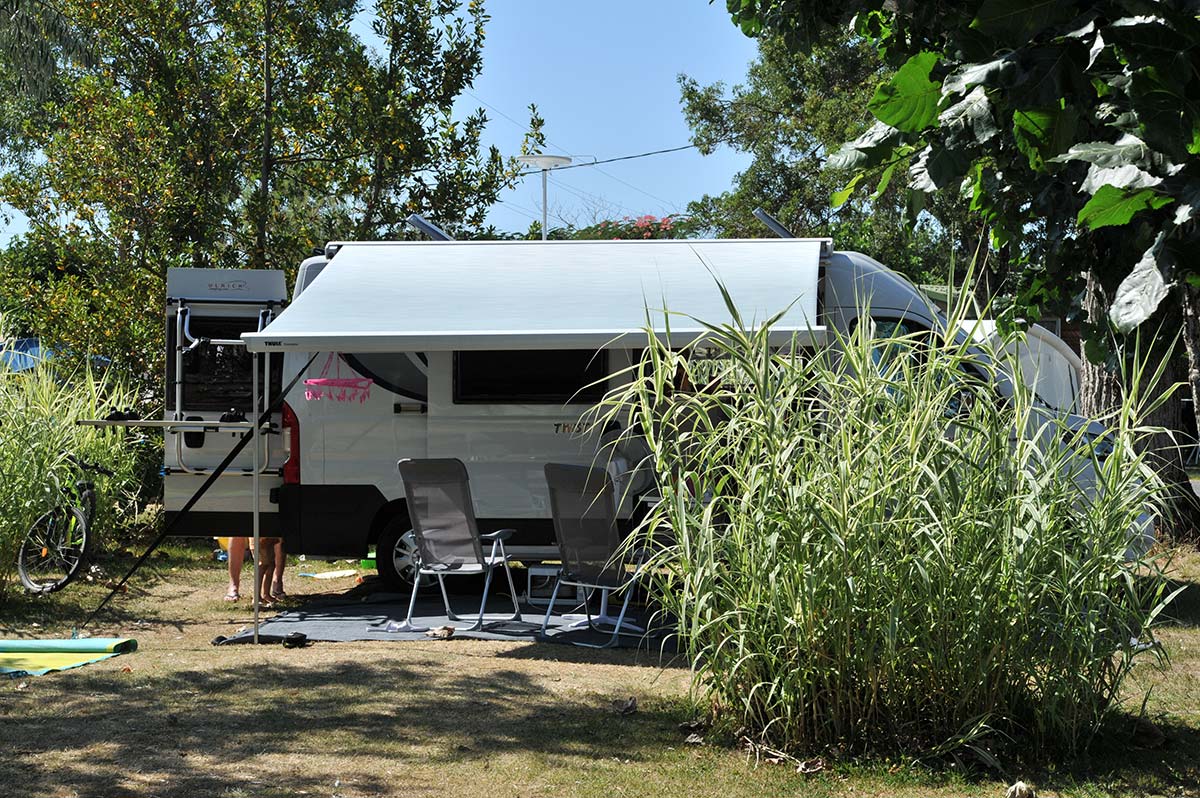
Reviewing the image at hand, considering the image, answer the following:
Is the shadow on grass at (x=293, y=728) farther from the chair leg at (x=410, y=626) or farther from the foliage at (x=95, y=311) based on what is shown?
the foliage at (x=95, y=311)

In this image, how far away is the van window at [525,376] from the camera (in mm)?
9266

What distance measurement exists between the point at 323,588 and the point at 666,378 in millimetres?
5860

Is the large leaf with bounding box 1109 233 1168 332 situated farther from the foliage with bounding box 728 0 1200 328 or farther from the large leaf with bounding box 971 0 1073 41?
the large leaf with bounding box 971 0 1073 41

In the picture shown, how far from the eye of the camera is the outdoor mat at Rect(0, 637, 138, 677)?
697 cm

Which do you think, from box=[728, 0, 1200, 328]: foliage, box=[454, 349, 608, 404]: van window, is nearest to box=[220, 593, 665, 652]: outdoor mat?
box=[454, 349, 608, 404]: van window

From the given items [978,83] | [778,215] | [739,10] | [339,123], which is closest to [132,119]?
[339,123]

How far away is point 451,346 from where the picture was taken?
7.91 m

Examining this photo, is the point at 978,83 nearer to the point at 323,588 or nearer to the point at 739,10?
the point at 739,10

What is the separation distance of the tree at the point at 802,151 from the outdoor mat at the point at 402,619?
14.2 meters

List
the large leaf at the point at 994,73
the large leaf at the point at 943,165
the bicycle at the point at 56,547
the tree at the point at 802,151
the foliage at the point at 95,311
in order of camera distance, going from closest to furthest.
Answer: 1. the large leaf at the point at 994,73
2. the large leaf at the point at 943,165
3. the bicycle at the point at 56,547
4. the foliage at the point at 95,311
5. the tree at the point at 802,151

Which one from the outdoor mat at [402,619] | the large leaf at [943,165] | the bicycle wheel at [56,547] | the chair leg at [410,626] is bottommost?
the outdoor mat at [402,619]

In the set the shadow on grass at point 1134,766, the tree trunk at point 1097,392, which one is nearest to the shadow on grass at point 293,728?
the shadow on grass at point 1134,766

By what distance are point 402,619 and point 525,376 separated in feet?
6.33

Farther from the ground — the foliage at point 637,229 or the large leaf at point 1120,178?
the foliage at point 637,229
